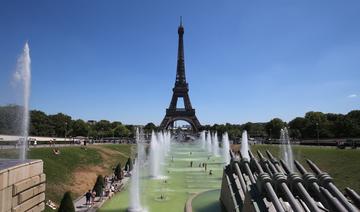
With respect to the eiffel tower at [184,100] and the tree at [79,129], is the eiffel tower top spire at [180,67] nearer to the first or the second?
the eiffel tower at [184,100]

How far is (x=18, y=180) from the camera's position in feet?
30.4

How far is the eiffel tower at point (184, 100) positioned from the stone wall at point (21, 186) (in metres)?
95.5

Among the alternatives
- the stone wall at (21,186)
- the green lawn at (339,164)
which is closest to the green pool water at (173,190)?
the green lawn at (339,164)

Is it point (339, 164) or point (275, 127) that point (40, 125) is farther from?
point (339, 164)

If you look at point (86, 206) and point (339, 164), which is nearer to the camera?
point (86, 206)

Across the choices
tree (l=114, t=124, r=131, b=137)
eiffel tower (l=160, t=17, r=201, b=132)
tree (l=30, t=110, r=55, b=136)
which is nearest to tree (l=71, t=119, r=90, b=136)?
tree (l=30, t=110, r=55, b=136)

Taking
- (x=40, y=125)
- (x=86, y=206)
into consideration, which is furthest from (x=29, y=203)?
(x=40, y=125)

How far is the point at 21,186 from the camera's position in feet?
30.8

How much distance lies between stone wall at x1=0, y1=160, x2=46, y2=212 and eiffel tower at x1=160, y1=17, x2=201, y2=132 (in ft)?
313

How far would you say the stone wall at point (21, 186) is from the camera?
28.0ft

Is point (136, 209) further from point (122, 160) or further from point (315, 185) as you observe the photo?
point (122, 160)

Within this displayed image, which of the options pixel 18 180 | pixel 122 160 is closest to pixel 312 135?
pixel 122 160

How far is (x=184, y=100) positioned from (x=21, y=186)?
4053 inches

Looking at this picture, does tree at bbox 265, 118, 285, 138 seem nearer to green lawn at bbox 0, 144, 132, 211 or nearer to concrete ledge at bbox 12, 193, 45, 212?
green lawn at bbox 0, 144, 132, 211
